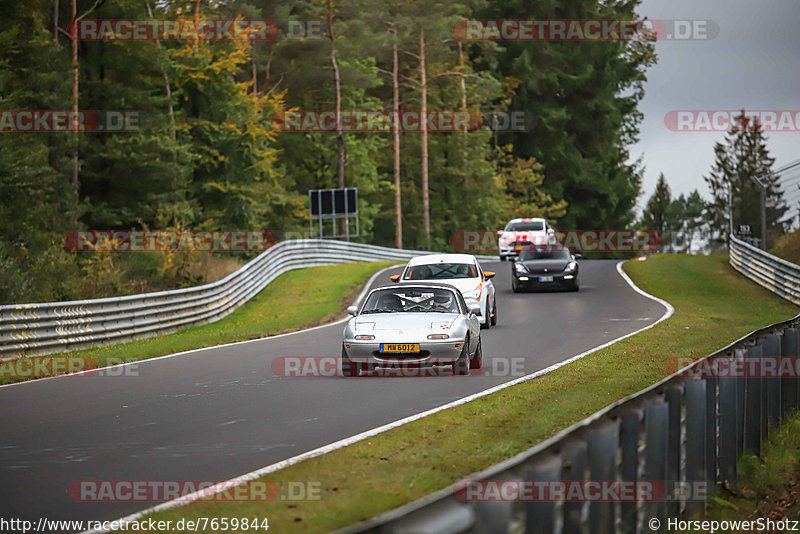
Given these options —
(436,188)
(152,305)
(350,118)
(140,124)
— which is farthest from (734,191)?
(152,305)

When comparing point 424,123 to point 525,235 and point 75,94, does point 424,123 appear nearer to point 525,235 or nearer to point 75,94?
point 525,235

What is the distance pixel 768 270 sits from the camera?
117ft

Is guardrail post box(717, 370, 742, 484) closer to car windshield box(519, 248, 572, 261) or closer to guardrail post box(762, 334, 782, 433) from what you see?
guardrail post box(762, 334, 782, 433)

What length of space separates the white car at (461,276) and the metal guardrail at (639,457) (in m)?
13.4

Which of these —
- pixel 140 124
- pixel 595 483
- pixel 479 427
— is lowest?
pixel 479 427

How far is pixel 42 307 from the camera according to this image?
20.6 meters

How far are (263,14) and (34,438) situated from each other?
6081 cm

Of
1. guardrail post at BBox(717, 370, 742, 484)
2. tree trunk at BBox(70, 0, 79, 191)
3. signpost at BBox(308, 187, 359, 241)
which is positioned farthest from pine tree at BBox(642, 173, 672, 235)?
guardrail post at BBox(717, 370, 742, 484)

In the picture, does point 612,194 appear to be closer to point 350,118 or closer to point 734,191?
point 350,118

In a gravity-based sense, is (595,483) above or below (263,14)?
below

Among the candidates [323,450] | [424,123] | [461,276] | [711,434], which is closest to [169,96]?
[461,276]

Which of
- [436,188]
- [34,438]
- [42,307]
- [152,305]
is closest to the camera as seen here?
[34,438]

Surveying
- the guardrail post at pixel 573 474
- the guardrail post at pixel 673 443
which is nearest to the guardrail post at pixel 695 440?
the guardrail post at pixel 673 443

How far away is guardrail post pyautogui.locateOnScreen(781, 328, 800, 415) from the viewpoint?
11211mm
